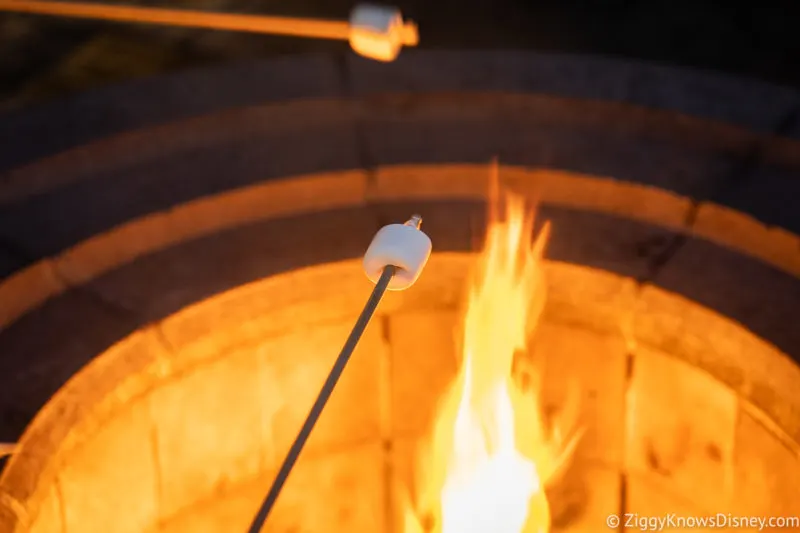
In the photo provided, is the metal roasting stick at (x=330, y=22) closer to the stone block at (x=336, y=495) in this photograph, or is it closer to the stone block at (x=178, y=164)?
the stone block at (x=178, y=164)

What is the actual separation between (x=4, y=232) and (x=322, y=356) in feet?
3.41

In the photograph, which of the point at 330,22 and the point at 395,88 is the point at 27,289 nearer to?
the point at 330,22

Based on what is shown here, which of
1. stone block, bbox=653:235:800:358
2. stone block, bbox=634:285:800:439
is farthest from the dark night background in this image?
stone block, bbox=634:285:800:439

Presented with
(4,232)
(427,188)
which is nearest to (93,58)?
(4,232)

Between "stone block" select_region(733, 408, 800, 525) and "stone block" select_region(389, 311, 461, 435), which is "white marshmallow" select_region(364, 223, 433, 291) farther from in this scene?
"stone block" select_region(733, 408, 800, 525)

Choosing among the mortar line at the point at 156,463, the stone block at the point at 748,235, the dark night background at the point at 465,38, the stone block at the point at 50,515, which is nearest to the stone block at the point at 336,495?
the mortar line at the point at 156,463

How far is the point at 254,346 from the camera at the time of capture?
121 inches

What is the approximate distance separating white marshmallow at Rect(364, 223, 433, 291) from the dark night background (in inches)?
104

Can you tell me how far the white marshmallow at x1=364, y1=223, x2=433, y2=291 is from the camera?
84.3 inches

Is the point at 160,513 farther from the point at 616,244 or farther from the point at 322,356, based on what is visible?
the point at 616,244

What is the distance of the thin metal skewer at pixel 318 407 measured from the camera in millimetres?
1757

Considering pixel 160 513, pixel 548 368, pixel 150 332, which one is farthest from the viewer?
pixel 548 368

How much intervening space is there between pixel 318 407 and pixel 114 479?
3.82 feet

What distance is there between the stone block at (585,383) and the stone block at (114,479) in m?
1.21
